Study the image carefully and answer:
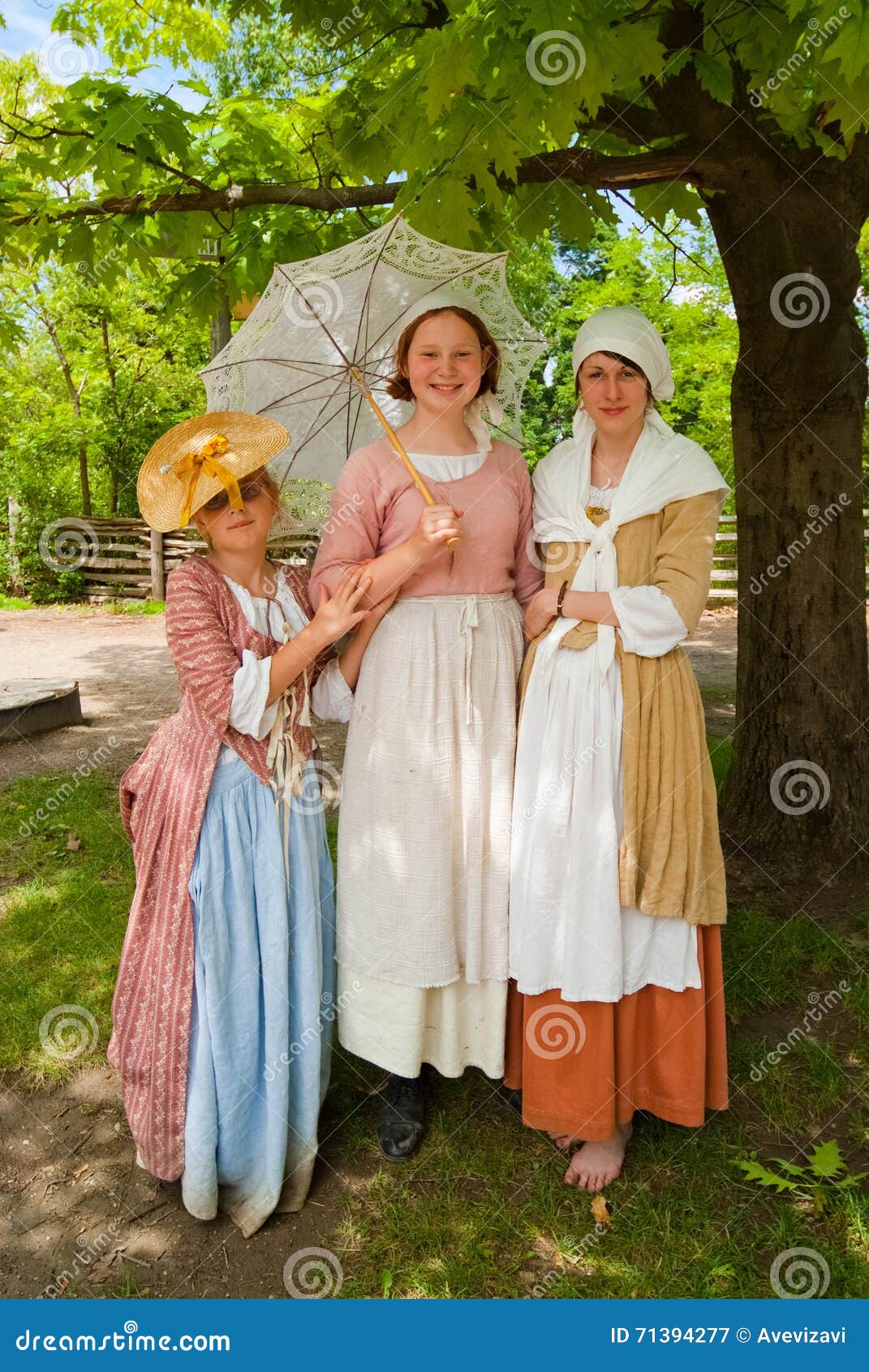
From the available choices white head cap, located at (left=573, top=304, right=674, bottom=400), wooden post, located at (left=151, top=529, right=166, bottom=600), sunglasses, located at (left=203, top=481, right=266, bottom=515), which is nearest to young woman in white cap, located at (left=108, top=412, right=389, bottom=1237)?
sunglasses, located at (left=203, top=481, right=266, bottom=515)

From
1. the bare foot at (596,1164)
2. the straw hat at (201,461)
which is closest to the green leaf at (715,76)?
the straw hat at (201,461)

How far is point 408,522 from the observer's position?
2.25 meters

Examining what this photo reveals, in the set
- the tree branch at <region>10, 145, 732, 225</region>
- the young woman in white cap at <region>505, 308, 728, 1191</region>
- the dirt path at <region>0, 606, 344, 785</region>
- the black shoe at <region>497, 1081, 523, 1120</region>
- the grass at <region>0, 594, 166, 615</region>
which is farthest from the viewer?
the grass at <region>0, 594, 166, 615</region>

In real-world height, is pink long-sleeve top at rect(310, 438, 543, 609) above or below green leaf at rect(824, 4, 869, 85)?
below

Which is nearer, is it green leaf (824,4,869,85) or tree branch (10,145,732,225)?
green leaf (824,4,869,85)

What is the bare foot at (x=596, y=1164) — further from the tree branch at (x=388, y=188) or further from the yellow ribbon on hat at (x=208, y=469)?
the tree branch at (x=388, y=188)

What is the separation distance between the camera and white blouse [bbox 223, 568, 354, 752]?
2.07m

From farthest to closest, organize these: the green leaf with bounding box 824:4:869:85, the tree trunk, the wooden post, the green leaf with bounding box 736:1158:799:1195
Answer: the wooden post
the tree trunk
the green leaf with bounding box 736:1158:799:1195
the green leaf with bounding box 824:4:869:85

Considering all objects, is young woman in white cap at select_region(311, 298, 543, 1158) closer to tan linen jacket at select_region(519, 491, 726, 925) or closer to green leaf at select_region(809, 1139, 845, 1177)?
tan linen jacket at select_region(519, 491, 726, 925)

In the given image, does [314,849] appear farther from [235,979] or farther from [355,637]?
[355,637]

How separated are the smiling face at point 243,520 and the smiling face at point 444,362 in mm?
413

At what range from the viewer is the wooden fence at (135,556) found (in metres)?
13.2

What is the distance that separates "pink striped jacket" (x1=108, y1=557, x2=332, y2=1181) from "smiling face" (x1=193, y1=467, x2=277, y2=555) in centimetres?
7

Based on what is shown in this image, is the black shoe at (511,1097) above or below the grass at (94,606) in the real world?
below
